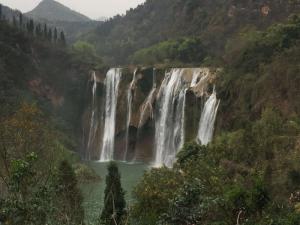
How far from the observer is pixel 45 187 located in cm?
1193

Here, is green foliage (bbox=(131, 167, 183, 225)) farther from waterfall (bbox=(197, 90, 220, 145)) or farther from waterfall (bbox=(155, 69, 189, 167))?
waterfall (bbox=(155, 69, 189, 167))

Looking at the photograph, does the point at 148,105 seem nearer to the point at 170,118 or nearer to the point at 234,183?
the point at 170,118

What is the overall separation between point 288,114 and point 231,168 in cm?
688

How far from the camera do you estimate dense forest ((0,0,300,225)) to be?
45.9 feet

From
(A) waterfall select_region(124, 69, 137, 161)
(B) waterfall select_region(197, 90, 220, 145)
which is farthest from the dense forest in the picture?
(A) waterfall select_region(124, 69, 137, 161)

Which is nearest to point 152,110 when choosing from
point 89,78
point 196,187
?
point 89,78

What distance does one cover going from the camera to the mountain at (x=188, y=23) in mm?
67312

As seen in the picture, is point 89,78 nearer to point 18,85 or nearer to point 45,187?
point 18,85

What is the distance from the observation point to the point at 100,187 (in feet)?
114

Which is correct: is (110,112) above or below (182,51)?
below

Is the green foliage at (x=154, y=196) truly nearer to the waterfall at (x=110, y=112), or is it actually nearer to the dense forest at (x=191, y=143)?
the dense forest at (x=191, y=143)

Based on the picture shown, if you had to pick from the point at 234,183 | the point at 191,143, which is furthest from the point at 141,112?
the point at 234,183

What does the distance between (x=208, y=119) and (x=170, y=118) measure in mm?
6532

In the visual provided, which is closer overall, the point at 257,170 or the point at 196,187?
the point at 196,187
